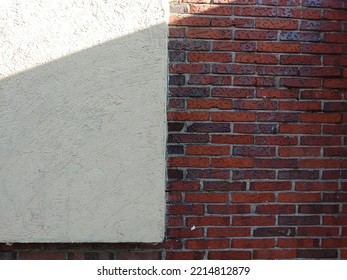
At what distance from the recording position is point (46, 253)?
10.4ft

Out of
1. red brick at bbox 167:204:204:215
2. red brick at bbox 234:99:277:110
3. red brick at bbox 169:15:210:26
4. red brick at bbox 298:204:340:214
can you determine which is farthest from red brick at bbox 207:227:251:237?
red brick at bbox 169:15:210:26

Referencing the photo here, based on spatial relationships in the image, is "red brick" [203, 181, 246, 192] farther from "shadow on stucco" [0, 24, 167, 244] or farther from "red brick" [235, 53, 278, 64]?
"red brick" [235, 53, 278, 64]

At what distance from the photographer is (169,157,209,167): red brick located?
3.22m

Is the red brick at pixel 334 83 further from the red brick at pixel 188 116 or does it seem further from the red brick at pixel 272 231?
the red brick at pixel 272 231

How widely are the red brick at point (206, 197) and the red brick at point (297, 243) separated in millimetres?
438

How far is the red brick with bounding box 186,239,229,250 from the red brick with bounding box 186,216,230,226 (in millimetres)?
99

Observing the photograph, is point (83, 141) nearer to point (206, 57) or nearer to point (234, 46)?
point (206, 57)

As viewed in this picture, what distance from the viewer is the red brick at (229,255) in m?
3.26

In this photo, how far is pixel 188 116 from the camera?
3219 millimetres

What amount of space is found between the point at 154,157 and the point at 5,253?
3.46 feet

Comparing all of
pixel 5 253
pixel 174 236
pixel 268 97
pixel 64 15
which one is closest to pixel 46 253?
pixel 5 253

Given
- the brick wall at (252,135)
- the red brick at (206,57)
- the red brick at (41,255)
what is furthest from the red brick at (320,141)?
the red brick at (41,255)

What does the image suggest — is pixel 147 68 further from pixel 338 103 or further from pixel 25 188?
pixel 338 103

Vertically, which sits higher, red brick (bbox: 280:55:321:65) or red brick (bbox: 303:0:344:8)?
red brick (bbox: 303:0:344:8)
